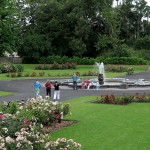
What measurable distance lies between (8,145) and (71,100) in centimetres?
1712

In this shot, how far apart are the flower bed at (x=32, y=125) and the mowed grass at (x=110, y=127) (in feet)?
2.85

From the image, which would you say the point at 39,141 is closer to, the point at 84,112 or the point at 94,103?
the point at 84,112

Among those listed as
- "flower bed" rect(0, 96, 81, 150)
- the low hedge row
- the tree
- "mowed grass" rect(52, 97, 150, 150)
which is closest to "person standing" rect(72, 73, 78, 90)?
"mowed grass" rect(52, 97, 150, 150)

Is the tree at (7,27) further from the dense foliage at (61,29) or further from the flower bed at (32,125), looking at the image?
the flower bed at (32,125)

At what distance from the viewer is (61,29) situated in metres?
75.1

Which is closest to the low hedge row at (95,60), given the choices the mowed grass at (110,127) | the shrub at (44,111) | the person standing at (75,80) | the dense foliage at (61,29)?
the dense foliage at (61,29)

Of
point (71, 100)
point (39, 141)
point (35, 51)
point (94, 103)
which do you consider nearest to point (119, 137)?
point (39, 141)

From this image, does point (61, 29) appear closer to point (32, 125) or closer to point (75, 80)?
point (75, 80)

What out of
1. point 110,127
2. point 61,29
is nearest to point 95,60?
point 61,29

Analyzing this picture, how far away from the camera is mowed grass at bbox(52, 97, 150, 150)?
13.3 m

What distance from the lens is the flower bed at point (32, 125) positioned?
877cm

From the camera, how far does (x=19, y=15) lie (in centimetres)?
7756

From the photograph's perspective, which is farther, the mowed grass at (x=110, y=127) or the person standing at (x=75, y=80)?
the person standing at (x=75, y=80)

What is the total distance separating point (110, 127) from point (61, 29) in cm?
6019
